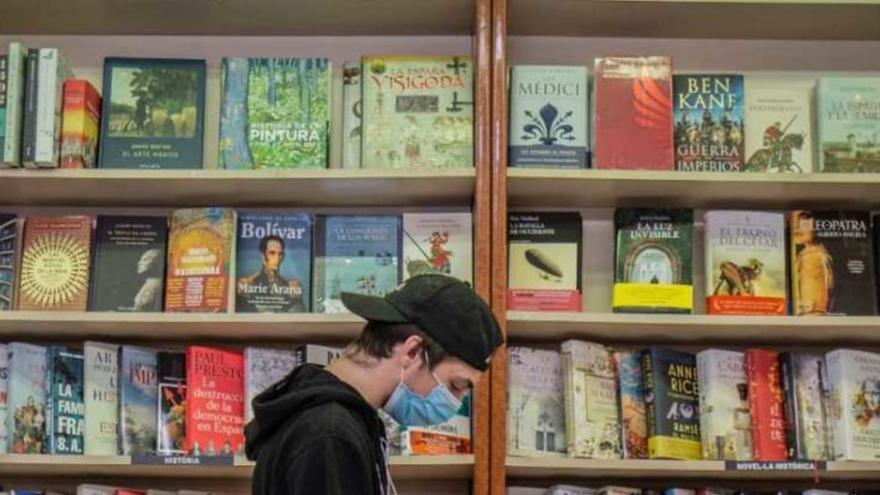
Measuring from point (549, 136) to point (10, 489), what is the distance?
5.17ft

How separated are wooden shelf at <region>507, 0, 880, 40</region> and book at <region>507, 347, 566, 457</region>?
0.85 meters

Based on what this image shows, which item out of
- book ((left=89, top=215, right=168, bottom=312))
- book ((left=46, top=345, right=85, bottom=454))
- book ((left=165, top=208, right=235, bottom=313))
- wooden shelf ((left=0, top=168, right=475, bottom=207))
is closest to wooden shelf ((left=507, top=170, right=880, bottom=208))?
wooden shelf ((left=0, top=168, right=475, bottom=207))

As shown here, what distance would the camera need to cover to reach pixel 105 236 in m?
3.12

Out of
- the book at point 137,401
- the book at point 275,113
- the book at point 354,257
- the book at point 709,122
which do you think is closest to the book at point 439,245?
the book at point 354,257

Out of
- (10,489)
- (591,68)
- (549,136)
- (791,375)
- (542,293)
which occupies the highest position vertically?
(591,68)

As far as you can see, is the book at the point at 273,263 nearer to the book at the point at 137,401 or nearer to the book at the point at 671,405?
the book at the point at 137,401

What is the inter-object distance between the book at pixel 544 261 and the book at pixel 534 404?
13cm

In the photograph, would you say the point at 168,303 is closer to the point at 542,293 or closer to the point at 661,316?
the point at 542,293

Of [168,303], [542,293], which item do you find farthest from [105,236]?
[542,293]

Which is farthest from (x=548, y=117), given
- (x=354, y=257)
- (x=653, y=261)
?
(x=354, y=257)

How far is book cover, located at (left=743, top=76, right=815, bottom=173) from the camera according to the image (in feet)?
10.3

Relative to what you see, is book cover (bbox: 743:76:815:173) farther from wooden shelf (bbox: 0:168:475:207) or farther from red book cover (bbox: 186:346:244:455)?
red book cover (bbox: 186:346:244:455)

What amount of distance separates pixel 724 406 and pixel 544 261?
21.5 inches

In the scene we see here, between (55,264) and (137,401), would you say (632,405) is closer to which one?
(137,401)
